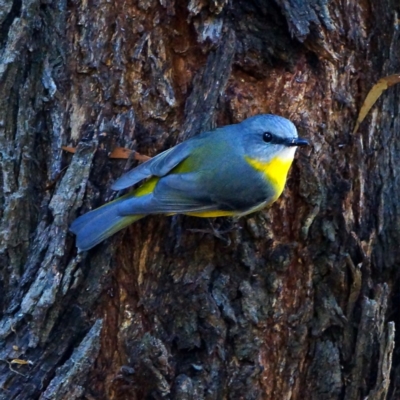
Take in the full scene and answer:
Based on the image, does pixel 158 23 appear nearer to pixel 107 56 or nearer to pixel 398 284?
pixel 107 56

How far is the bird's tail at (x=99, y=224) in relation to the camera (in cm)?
254

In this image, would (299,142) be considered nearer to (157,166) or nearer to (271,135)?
(271,135)

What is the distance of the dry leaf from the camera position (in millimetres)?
2904

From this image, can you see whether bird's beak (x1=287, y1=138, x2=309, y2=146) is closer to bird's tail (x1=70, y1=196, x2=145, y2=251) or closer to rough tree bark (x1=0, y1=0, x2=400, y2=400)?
rough tree bark (x1=0, y1=0, x2=400, y2=400)

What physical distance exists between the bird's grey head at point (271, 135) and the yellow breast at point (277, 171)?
0.07 feet

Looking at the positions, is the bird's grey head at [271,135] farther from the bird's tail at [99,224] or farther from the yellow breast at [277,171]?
the bird's tail at [99,224]

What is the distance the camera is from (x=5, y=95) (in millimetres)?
2689

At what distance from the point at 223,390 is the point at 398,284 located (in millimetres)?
878

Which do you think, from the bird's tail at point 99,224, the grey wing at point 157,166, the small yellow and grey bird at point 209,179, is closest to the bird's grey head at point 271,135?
the small yellow and grey bird at point 209,179

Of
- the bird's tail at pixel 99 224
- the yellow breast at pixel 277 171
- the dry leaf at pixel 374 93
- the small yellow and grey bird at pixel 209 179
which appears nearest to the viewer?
the bird's tail at pixel 99 224

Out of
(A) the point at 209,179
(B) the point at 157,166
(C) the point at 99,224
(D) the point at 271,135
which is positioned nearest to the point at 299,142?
(D) the point at 271,135

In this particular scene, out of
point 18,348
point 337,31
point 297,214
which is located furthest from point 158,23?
point 18,348

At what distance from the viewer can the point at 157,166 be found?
2.73 metres

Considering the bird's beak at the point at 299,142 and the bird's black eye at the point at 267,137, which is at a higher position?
the bird's black eye at the point at 267,137
